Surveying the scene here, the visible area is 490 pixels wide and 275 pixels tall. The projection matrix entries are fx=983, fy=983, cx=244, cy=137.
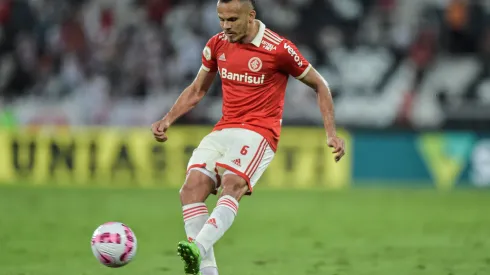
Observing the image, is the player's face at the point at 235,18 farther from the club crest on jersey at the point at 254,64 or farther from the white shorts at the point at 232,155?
the white shorts at the point at 232,155

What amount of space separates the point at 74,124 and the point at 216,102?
2.93m

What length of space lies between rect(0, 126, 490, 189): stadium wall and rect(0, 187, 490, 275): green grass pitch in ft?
2.46

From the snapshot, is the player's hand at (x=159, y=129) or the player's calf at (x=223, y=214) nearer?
the player's calf at (x=223, y=214)

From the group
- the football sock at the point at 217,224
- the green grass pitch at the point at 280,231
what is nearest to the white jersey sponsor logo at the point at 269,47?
the football sock at the point at 217,224

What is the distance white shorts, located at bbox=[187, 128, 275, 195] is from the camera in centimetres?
712

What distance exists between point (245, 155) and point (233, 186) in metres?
0.26

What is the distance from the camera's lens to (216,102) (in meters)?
19.7

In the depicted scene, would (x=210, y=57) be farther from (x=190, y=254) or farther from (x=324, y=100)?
(x=190, y=254)

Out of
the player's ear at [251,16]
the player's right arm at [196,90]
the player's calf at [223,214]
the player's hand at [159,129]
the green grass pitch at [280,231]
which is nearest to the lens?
the player's calf at [223,214]

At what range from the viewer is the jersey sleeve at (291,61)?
7266 mm

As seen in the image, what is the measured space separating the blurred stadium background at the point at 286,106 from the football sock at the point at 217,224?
24.3 ft

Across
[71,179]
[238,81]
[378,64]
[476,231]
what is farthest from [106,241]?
[378,64]

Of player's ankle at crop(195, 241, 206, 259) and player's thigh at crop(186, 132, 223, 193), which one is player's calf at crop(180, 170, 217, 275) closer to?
player's thigh at crop(186, 132, 223, 193)

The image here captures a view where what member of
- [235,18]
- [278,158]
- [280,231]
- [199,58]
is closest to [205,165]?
[235,18]
